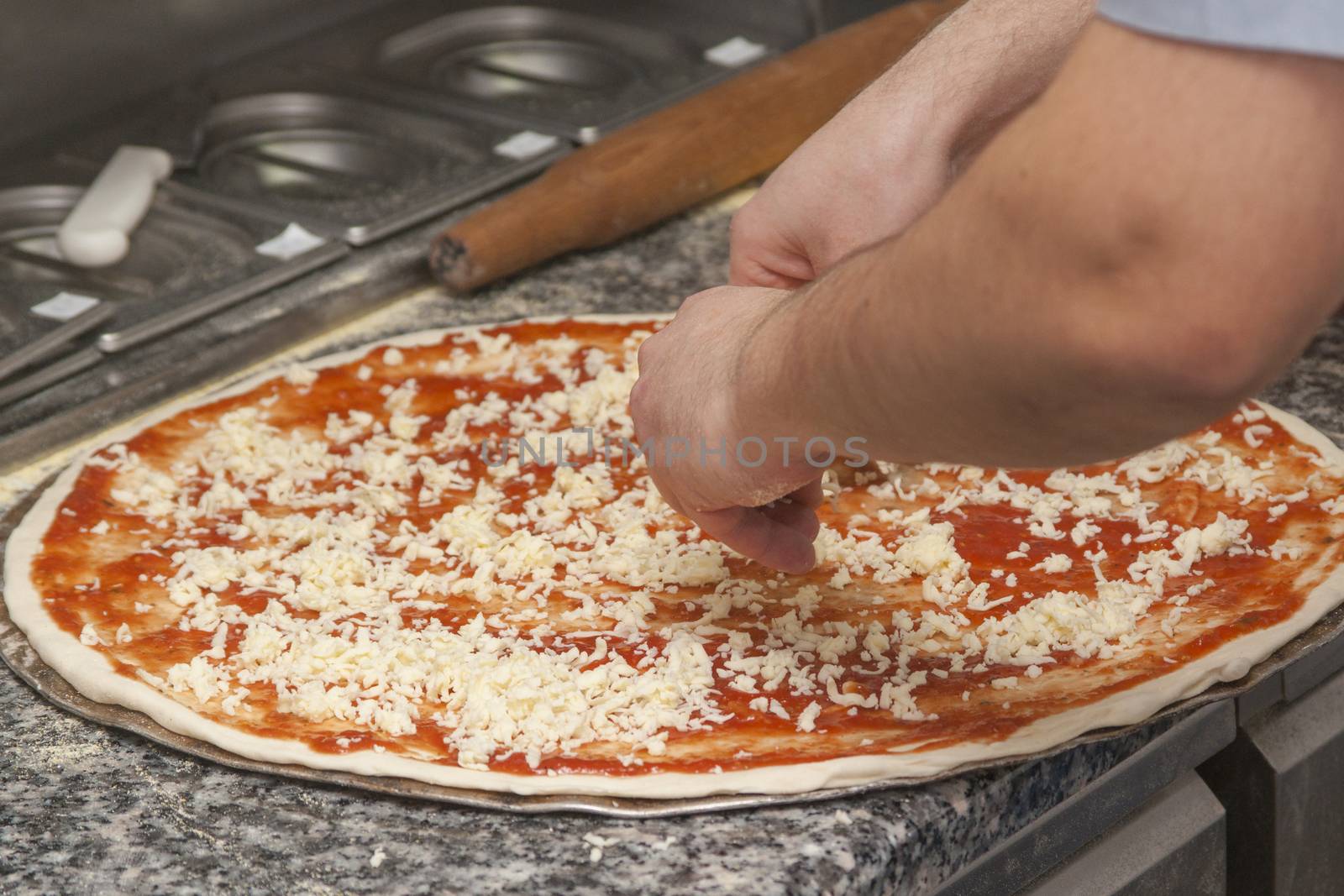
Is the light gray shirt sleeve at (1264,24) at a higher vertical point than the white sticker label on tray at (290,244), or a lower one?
higher

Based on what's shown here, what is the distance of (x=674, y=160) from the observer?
240 centimetres

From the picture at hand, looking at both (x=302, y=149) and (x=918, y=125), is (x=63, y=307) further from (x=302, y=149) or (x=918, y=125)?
(x=918, y=125)

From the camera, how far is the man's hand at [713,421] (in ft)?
3.73

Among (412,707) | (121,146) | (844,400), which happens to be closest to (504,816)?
(412,707)

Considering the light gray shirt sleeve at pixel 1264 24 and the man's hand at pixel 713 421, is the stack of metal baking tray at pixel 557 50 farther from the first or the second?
the light gray shirt sleeve at pixel 1264 24

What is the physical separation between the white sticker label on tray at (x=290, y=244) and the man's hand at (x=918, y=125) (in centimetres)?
110

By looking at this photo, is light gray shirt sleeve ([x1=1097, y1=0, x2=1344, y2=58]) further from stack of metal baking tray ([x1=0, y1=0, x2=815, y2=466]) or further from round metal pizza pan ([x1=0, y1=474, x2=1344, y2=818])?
stack of metal baking tray ([x1=0, y1=0, x2=815, y2=466])

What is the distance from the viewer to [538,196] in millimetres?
2279

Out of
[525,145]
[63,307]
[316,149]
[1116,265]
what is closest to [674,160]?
[525,145]

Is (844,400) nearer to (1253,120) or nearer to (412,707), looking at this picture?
(1253,120)

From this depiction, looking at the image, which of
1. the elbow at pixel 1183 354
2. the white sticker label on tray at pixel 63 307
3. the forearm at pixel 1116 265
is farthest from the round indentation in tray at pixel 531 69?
the elbow at pixel 1183 354

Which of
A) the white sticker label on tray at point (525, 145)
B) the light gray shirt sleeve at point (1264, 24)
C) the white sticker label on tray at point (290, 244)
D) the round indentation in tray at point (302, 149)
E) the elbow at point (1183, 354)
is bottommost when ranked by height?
the round indentation in tray at point (302, 149)

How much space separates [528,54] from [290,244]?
3.06ft

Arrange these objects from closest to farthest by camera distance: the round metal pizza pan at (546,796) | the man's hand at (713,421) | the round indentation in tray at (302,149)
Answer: the man's hand at (713,421), the round metal pizza pan at (546,796), the round indentation in tray at (302,149)
